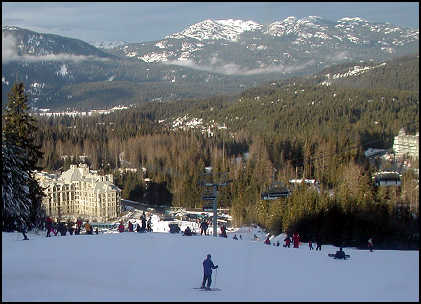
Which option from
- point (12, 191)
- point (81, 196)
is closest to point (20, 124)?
point (12, 191)

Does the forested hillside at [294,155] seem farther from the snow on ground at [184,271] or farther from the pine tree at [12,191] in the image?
the pine tree at [12,191]

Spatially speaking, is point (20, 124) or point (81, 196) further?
point (81, 196)

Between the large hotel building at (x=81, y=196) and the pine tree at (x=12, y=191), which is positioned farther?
the large hotel building at (x=81, y=196)

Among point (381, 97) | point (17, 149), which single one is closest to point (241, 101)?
point (381, 97)

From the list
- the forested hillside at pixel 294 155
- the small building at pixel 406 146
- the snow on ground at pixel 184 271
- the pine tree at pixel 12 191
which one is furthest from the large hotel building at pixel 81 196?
the snow on ground at pixel 184 271

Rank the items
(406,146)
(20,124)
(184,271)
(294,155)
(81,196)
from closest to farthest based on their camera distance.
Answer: (184,271) < (20,124) < (406,146) < (81,196) < (294,155)

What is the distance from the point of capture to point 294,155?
258 ft

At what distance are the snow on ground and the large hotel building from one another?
45158mm

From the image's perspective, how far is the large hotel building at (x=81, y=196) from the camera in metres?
63.9

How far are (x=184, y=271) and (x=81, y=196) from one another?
5686 centimetres

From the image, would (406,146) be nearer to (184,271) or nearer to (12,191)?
(184,271)

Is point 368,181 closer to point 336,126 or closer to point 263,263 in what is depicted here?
point 263,263

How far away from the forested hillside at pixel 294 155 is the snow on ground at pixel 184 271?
41.0 ft

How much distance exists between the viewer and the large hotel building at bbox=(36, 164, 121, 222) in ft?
210
